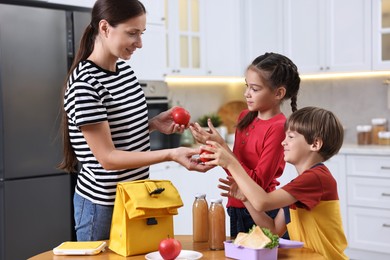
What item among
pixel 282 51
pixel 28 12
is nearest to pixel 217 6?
pixel 282 51

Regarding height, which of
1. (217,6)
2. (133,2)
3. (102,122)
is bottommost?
(102,122)

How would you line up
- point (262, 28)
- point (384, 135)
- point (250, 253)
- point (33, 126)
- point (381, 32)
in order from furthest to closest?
point (262, 28), point (384, 135), point (381, 32), point (33, 126), point (250, 253)

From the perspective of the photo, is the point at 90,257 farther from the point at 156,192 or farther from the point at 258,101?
the point at 258,101

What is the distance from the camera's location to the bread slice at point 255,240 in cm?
193

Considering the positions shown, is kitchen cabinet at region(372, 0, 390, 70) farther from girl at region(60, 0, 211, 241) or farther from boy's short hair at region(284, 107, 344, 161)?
girl at region(60, 0, 211, 241)

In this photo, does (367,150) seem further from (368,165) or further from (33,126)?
(33,126)

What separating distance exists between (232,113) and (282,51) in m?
0.76

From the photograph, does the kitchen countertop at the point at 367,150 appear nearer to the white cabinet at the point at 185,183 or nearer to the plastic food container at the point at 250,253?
the white cabinet at the point at 185,183

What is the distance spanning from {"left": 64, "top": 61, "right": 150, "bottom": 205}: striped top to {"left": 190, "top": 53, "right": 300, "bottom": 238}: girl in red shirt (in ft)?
0.73

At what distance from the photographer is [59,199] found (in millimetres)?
3789

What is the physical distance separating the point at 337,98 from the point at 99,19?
339cm

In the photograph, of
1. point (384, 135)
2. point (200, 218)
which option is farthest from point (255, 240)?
point (384, 135)

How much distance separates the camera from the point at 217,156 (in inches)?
81.0

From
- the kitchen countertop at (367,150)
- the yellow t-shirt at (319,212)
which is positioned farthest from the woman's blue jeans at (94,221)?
the kitchen countertop at (367,150)
